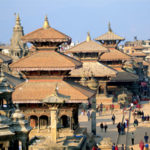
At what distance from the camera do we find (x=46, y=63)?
118ft

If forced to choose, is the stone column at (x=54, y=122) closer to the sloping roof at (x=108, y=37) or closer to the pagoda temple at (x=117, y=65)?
the pagoda temple at (x=117, y=65)

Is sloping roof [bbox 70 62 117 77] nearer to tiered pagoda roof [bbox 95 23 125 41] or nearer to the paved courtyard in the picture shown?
the paved courtyard

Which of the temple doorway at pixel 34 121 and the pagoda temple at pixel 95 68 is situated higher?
the pagoda temple at pixel 95 68

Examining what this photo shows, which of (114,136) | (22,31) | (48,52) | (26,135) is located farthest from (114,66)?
(26,135)

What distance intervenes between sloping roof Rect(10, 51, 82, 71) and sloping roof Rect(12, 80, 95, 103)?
1.23 m

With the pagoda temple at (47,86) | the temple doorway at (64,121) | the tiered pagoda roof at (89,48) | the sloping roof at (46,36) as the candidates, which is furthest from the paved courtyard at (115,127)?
the sloping roof at (46,36)

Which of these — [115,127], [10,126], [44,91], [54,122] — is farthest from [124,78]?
[10,126]

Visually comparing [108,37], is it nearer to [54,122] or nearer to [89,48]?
[89,48]

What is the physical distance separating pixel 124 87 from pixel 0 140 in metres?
48.1

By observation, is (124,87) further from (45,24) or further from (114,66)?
(45,24)

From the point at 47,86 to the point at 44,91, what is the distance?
529 millimetres

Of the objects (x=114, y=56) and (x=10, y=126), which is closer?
(x=10, y=126)

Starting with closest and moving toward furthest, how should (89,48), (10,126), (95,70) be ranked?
(10,126), (95,70), (89,48)

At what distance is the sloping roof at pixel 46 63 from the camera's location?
117ft
